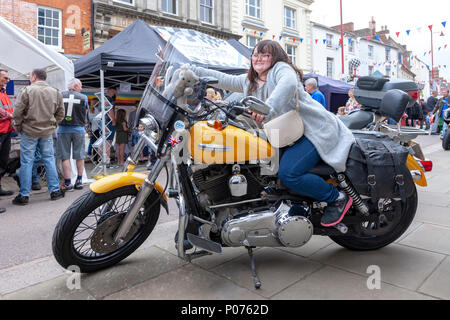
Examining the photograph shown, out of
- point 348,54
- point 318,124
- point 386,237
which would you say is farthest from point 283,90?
point 348,54

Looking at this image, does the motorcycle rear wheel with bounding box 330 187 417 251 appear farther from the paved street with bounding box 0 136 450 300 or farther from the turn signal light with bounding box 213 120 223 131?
the turn signal light with bounding box 213 120 223 131

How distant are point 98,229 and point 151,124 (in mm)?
866

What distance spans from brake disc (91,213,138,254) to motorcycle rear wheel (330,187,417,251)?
173cm

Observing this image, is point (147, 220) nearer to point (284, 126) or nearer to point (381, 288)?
point (284, 126)

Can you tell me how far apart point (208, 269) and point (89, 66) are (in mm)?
6501

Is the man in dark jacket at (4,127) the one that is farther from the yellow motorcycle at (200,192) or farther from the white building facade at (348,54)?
the white building facade at (348,54)

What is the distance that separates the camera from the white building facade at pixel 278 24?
21.0 metres

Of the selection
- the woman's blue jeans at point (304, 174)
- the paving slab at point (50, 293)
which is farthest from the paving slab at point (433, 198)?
the paving slab at point (50, 293)

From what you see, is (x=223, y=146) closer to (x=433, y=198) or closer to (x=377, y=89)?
(x=377, y=89)

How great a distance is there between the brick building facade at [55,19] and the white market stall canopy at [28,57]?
276 inches

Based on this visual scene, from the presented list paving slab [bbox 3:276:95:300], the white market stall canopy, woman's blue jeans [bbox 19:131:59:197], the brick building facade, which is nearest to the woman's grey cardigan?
paving slab [bbox 3:276:95:300]

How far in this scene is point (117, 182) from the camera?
96.5 inches
